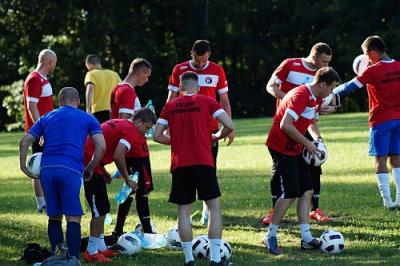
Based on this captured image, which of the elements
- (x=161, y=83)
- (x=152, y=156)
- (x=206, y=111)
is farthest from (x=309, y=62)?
(x=161, y=83)

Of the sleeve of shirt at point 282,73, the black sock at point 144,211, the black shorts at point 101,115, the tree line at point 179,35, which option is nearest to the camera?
the black sock at point 144,211

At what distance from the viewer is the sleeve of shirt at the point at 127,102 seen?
10.1 metres

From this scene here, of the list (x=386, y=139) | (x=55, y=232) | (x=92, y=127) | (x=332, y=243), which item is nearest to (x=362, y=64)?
(x=386, y=139)

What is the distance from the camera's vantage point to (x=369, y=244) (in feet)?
29.7

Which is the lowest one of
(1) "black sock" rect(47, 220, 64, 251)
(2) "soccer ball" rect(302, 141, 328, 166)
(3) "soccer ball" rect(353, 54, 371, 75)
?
(1) "black sock" rect(47, 220, 64, 251)

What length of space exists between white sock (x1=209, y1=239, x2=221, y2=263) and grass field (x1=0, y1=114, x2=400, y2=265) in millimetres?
434

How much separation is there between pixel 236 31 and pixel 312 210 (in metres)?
41.3

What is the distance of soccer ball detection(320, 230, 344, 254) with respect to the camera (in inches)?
344

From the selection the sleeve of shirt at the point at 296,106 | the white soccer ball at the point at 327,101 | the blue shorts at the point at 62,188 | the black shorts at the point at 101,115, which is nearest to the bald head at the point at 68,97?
the blue shorts at the point at 62,188

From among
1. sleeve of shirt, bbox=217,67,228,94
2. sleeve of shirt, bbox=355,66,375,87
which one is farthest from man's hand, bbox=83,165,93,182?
sleeve of shirt, bbox=355,66,375,87

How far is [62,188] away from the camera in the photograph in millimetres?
7887

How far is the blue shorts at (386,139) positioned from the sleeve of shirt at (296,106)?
9.86ft

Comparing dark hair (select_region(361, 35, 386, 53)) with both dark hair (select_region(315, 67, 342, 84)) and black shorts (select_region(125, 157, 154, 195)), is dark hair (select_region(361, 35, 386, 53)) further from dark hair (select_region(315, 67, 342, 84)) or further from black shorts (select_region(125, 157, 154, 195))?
black shorts (select_region(125, 157, 154, 195))

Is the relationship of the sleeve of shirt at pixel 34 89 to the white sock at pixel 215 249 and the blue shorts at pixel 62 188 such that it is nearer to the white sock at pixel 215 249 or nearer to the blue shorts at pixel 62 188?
the blue shorts at pixel 62 188
